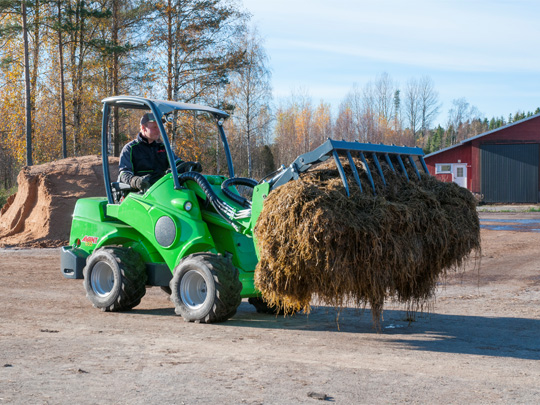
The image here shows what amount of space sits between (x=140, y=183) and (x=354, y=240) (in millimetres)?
3253

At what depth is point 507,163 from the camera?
3906 cm

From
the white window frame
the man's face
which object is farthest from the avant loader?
the white window frame

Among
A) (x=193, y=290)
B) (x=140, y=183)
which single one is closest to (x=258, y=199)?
(x=193, y=290)

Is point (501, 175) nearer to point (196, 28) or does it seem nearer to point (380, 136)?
point (196, 28)

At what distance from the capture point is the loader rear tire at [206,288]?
714 centimetres

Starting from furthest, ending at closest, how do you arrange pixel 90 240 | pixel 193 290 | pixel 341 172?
1. pixel 90 240
2. pixel 193 290
3. pixel 341 172

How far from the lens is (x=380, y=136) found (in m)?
77.9

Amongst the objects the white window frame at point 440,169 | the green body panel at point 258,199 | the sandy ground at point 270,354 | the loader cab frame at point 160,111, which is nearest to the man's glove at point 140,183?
the loader cab frame at point 160,111

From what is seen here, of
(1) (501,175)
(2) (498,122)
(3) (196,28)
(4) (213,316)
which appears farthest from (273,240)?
(2) (498,122)

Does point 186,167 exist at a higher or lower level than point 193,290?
higher

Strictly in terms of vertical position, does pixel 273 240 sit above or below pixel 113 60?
below

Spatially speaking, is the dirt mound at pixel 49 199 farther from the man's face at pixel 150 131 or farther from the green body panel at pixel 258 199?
the green body panel at pixel 258 199

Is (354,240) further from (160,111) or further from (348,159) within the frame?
(160,111)

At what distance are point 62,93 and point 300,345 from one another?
99.7 feet
